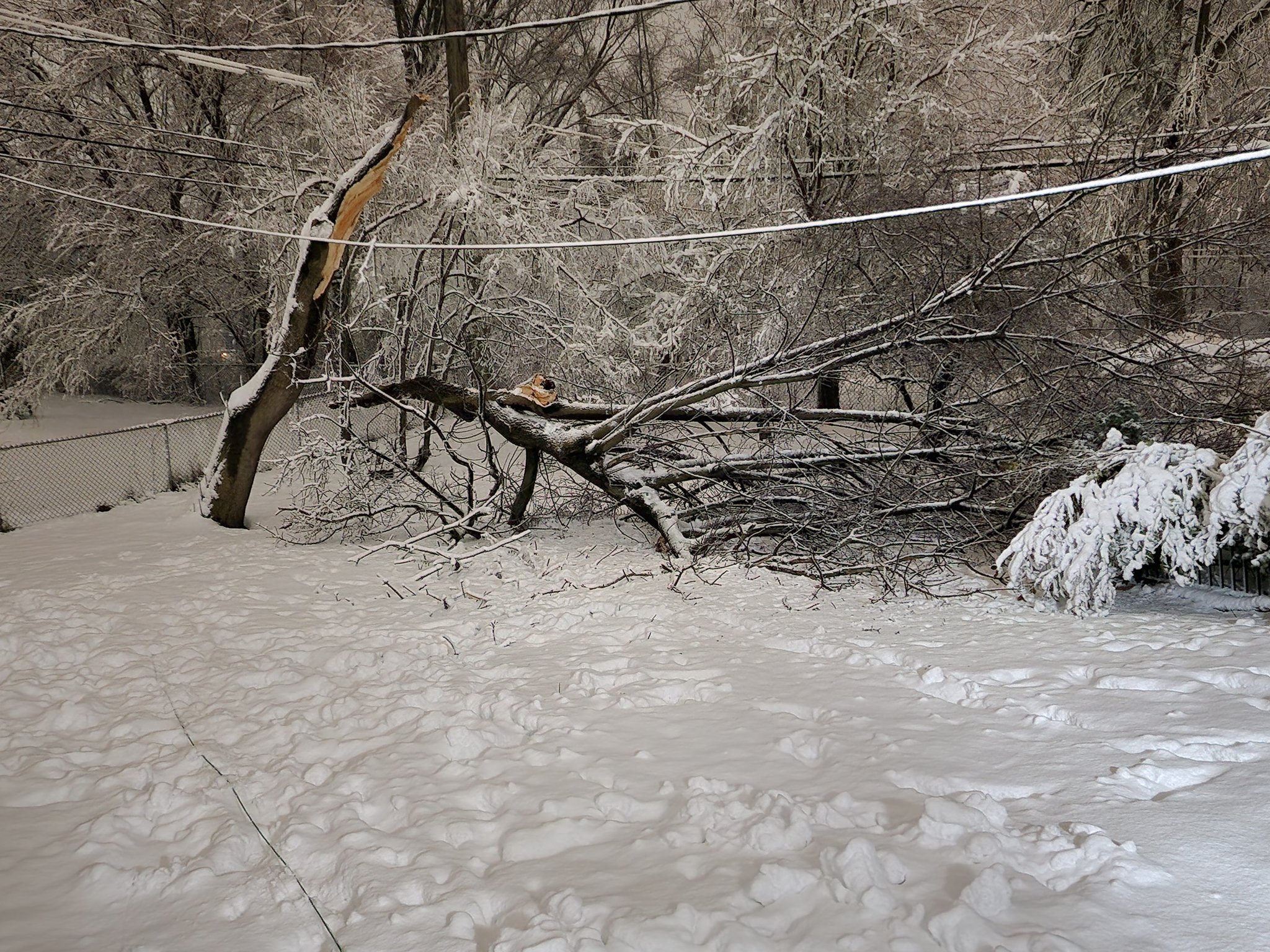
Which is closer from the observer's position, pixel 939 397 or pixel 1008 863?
pixel 1008 863

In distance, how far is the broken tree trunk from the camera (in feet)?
29.3

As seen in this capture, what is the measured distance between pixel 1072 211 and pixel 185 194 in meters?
13.8

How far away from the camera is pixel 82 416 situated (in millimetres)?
18141

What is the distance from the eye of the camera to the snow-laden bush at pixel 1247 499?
4855 millimetres

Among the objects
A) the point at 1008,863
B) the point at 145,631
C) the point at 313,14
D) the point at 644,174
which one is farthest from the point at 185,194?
the point at 1008,863

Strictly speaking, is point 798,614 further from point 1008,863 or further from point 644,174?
point 644,174

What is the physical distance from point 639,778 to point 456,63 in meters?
12.4

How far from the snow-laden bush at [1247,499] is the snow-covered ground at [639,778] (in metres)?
0.47

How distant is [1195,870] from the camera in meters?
2.41

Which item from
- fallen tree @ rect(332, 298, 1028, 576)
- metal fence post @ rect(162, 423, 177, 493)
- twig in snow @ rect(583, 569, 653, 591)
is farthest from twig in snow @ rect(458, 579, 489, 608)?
metal fence post @ rect(162, 423, 177, 493)

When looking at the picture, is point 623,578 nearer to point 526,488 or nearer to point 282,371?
point 526,488

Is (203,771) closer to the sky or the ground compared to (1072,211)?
closer to the ground

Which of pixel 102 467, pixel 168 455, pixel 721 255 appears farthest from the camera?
pixel 721 255

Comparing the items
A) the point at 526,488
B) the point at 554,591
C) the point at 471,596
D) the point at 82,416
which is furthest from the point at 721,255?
the point at 82,416
